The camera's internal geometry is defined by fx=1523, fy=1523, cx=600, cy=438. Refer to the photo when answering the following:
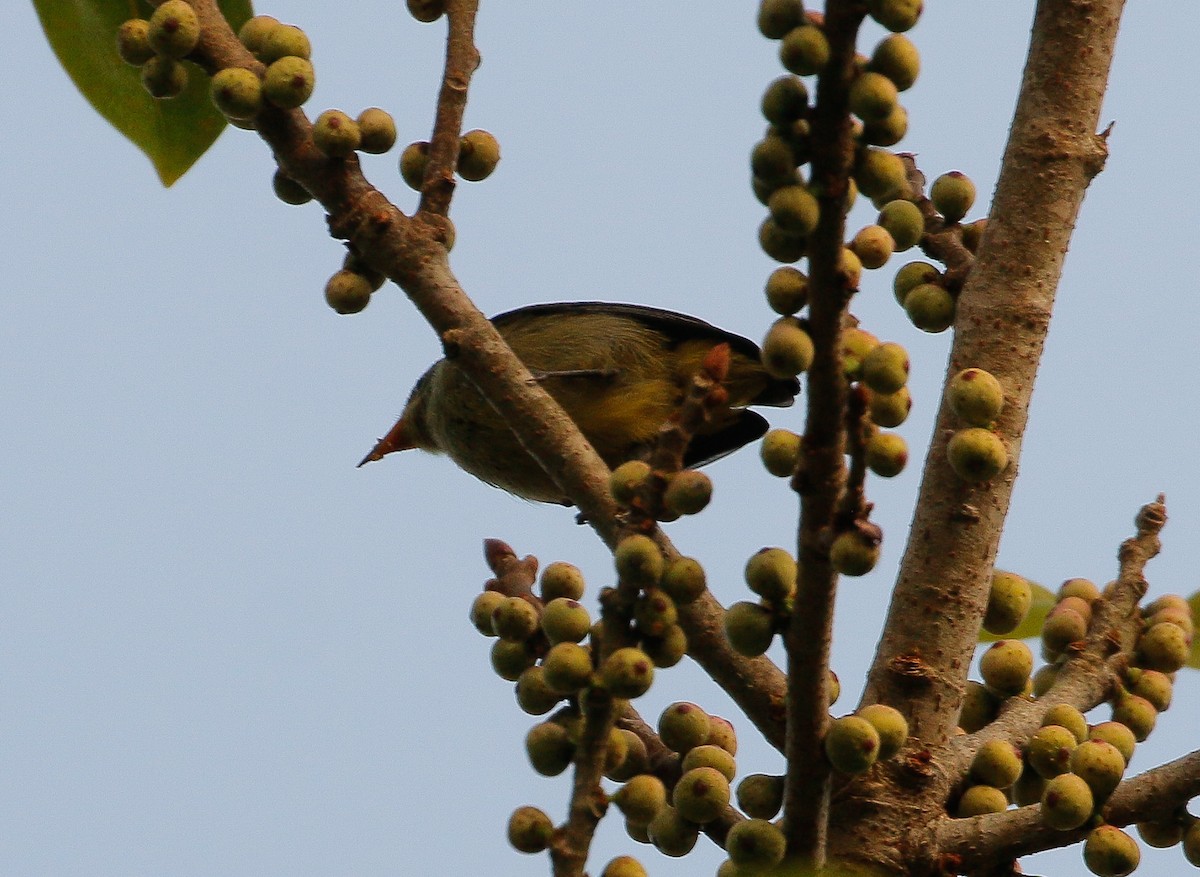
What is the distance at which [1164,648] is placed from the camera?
288 centimetres

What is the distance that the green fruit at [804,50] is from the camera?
176 centimetres

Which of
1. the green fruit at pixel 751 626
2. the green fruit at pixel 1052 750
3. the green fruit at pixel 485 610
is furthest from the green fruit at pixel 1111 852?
the green fruit at pixel 485 610

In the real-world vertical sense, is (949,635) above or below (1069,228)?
below

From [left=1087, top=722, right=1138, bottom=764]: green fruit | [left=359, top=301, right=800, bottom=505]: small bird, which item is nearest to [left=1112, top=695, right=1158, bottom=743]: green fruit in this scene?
[left=1087, top=722, right=1138, bottom=764]: green fruit

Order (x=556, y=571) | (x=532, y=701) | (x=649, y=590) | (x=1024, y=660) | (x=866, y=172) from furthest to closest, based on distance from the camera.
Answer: (x=1024, y=660) → (x=556, y=571) → (x=532, y=701) → (x=649, y=590) → (x=866, y=172)

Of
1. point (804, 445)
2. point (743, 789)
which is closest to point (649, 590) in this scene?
point (804, 445)

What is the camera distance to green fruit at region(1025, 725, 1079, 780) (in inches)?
104

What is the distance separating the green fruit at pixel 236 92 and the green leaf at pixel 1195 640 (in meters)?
2.15

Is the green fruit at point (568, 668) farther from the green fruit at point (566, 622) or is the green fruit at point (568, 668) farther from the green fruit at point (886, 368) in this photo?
the green fruit at point (886, 368)

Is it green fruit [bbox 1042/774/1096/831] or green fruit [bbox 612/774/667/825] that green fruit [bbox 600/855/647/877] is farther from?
green fruit [bbox 1042/774/1096/831]

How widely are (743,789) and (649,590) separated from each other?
600 mm

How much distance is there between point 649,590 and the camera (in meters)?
2.07

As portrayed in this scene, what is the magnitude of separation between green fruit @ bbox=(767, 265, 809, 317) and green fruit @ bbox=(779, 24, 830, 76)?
0.30 meters

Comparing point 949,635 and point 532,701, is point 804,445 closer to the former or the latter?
point 532,701
